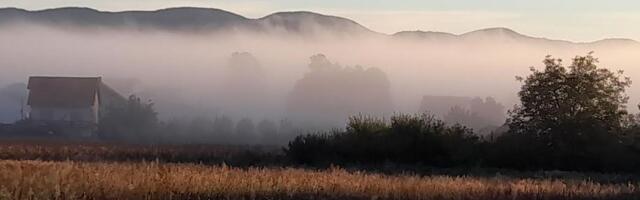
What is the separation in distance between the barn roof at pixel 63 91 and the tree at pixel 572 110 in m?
85.6

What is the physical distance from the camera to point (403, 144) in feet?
194

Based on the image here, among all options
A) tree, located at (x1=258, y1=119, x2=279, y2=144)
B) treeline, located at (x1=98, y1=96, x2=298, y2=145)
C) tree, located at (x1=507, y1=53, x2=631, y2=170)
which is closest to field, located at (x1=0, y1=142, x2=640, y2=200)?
tree, located at (x1=507, y1=53, x2=631, y2=170)

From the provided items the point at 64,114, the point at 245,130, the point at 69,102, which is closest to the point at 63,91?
the point at 69,102

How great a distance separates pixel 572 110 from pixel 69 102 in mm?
89135

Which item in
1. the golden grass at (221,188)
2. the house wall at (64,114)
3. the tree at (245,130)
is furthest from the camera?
the tree at (245,130)

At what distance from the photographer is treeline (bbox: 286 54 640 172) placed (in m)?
56.9

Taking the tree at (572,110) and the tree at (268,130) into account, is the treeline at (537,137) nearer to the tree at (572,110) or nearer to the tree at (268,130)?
the tree at (572,110)

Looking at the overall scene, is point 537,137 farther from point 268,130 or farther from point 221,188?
point 268,130

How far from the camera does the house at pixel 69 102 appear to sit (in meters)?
130

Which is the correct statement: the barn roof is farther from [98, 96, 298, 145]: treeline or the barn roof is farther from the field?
the field

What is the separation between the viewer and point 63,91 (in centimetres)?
13850

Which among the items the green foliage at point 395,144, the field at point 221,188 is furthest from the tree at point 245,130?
the field at point 221,188

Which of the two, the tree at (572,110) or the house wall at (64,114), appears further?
the house wall at (64,114)

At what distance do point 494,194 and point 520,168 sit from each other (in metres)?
31.7
